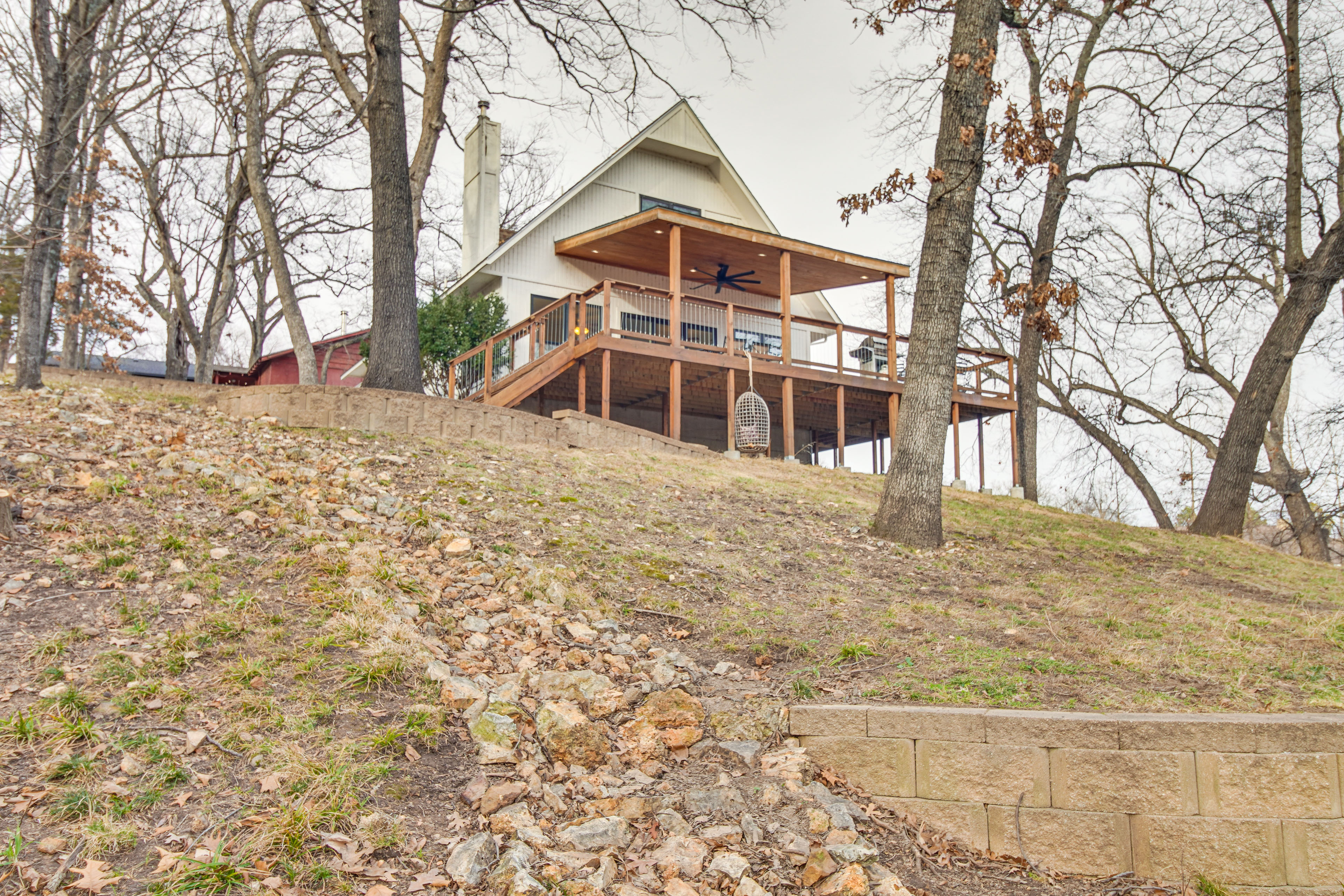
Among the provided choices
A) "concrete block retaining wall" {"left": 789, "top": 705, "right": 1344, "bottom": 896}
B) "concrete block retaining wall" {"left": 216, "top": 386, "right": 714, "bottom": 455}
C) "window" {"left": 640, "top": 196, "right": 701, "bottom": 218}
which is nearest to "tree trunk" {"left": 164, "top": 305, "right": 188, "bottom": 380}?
"window" {"left": 640, "top": 196, "right": 701, "bottom": 218}

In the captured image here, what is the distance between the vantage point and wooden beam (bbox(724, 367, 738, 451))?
576 inches

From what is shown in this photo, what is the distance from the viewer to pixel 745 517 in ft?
28.5

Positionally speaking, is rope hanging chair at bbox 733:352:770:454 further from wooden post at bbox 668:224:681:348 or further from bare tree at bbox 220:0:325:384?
bare tree at bbox 220:0:325:384

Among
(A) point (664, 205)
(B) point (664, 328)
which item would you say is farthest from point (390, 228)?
(A) point (664, 205)

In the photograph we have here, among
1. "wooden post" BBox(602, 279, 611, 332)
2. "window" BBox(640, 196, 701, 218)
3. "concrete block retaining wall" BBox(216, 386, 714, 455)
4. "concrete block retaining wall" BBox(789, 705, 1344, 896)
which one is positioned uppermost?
"window" BBox(640, 196, 701, 218)

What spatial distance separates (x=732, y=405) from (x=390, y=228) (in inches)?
253

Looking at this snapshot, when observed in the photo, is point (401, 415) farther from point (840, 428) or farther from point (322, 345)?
point (322, 345)

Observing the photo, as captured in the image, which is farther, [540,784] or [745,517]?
[745,517]

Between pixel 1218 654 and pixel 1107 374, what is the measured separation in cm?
1766

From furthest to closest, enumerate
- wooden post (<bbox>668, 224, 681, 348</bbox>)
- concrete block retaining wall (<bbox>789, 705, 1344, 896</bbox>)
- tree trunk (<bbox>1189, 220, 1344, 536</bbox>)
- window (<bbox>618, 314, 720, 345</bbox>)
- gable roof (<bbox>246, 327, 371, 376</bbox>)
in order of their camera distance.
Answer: gable roof (<bbox>246, 327, 371, 376</bbox>) < window (<bbox>618, 314, 720, 345</bbox>) < wooden post (<bbox>668, 224, 681, 348</bbox>) < tree trunk (<bbox>1189, 220, 1344, 536</bbox>) < concrete block retaining wall (<bbox>789, 705, 1344, 896</bbox>)

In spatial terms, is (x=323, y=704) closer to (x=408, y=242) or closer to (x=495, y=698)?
(x=495, y=698)

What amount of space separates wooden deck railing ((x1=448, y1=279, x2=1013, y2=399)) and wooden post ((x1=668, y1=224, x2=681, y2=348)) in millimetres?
27

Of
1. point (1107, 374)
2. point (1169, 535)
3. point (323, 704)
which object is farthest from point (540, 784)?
point (1107, 374)

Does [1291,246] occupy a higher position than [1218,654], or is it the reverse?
[1291,246]
